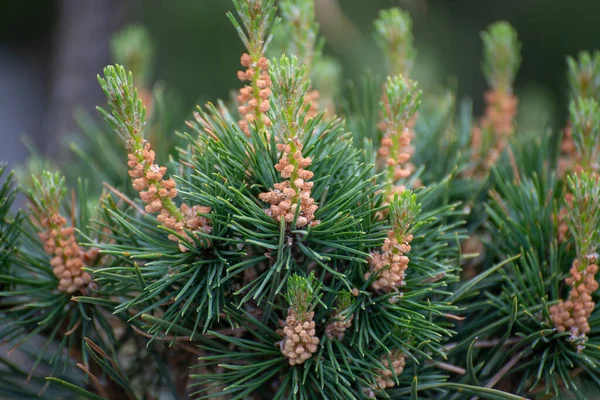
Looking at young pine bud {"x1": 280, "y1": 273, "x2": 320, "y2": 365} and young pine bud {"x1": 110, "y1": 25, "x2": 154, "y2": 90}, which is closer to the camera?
young pine bud {"x1": 280, "y1": 273, "x2": 320, "y2": 365}

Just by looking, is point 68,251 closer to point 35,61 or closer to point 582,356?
point 582,356

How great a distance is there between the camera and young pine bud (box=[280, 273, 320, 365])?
0.34m

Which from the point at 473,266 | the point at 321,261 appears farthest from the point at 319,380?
the point at 473,266

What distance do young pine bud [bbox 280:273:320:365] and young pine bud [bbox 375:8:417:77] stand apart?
28 centimetres

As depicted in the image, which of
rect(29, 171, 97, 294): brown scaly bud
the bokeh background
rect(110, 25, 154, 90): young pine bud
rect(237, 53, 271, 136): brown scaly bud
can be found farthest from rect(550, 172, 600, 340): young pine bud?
the bokeh background

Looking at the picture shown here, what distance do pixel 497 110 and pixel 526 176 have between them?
0.11 m

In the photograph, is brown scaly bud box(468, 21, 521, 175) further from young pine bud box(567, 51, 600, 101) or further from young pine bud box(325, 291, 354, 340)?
young pine bud box(325, 291, 354, 340)

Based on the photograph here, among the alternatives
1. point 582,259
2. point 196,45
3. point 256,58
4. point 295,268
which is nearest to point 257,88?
point 256,58

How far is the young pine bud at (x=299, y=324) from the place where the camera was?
337 millimetres

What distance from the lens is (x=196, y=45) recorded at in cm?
193

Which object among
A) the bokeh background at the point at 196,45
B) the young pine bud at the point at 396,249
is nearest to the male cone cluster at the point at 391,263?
the young pine bud at the point at 396,249

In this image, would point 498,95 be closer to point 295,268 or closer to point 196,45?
point 295,268

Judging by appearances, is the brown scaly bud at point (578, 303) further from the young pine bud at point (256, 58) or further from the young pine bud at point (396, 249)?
the young pine bud at point (256, 58)

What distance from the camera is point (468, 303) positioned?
445 millimetres
